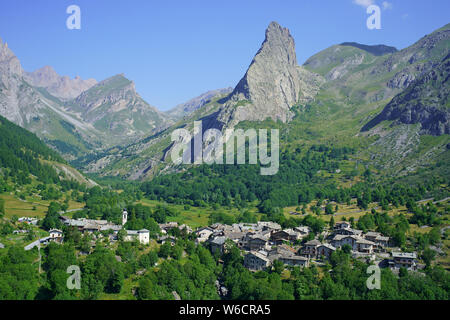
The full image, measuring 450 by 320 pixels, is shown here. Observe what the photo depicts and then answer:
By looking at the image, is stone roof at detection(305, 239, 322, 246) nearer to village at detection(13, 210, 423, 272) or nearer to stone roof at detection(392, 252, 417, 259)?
village at detection(13, 210, 423, 272)

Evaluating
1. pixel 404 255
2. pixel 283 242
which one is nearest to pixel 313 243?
pixel 283 242

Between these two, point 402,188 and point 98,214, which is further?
point 402,188

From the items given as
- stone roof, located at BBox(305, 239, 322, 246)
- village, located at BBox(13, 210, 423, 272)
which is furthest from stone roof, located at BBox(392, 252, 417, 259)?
→ stone roof, located at BBox(305, 239, 322, 246)

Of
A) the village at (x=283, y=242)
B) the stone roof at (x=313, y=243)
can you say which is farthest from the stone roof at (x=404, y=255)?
the stone roof at (x=313, y=243)

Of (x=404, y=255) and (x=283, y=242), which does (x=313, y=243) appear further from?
(x=404, y=255)

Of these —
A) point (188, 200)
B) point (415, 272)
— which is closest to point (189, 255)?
point (415, 272)
